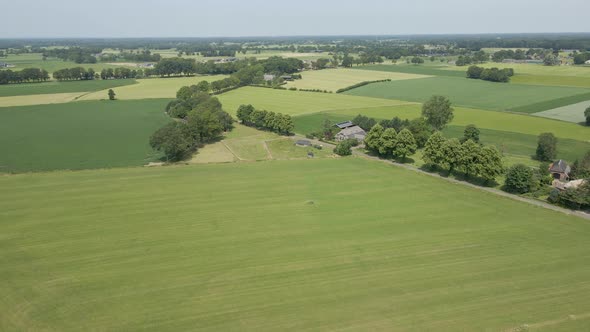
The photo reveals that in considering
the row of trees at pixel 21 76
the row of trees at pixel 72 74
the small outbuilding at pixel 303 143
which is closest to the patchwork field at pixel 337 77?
the small outbuilding at pixel 303 143

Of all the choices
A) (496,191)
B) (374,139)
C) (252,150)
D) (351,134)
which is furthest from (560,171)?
(252,150)

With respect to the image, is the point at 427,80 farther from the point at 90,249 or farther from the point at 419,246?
the point at 90,249

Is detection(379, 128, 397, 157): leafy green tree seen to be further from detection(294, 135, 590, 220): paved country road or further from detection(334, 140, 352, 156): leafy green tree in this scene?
detection(334, 140, 352, 156): leafy green tree

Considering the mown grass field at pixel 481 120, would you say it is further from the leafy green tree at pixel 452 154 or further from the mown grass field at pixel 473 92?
the leafy green tree at pixel 452 154

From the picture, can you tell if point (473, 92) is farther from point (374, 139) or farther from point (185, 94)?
point (185, 94)

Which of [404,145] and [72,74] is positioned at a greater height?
[72,74]

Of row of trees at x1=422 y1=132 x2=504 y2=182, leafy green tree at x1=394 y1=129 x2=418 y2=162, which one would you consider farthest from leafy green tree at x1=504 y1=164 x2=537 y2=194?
leafy green tree at x1=394 y1=129 x2=418 y2=162
